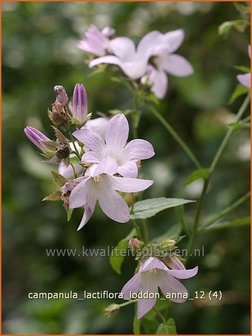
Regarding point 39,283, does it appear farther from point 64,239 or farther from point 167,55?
point 167,55

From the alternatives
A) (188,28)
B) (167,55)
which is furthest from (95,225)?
(167,55)

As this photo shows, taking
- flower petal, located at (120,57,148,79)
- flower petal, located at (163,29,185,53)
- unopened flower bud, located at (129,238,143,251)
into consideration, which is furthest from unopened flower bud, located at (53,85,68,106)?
flower petal, located at (163,29,185,53)

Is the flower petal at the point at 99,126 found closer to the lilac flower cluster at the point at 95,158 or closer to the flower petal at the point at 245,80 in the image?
the lilac flower cluster at the point at 95,158

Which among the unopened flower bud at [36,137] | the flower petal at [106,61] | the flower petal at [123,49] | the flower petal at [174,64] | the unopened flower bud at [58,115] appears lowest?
the unopened flower bud at [36,137]

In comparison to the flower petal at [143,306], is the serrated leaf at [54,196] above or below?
above

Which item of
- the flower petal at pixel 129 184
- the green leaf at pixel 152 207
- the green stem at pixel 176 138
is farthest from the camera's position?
the green stem at pixel 176 138

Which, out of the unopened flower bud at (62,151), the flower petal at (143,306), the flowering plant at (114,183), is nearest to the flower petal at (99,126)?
the flowering plant at (114,183)

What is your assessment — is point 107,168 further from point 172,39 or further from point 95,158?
point 172,39
